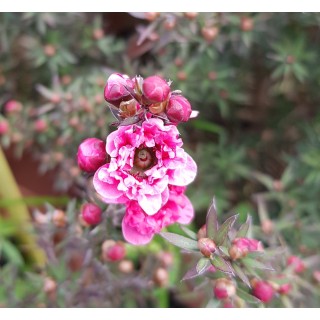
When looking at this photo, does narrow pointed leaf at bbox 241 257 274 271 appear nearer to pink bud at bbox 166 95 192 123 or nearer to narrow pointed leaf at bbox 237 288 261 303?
narrow pointed leaf at bbox 237 288 261 303

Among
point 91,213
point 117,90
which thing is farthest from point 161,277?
point 117,90

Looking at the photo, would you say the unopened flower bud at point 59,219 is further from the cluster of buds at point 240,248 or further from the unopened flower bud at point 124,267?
the cluster of buds at point 240,248

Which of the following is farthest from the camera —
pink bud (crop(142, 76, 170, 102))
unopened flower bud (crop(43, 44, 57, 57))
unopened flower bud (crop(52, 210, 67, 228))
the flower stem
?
the flower stem

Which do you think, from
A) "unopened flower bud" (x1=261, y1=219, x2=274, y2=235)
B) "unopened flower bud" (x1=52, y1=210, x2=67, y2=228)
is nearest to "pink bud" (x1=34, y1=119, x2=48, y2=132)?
"unopened flower bud" (x1=52, y1=210, x2=67, y2=228)

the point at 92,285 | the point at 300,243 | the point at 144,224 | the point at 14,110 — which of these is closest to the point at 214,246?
the point at 144,224

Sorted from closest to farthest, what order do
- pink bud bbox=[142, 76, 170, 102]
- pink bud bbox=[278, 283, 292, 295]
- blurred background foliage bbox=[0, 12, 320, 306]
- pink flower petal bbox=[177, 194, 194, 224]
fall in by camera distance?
pink bud bbox=[142, 76, 170, 102]
pink flower petal bbox=[177, 194, 194, 224]
pink bud bbox=[278, 283, 292, 295]
blurred background foliage bbox=[0, 12, 320, 306]

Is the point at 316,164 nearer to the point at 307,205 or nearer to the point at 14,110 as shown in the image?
the point at 307,205

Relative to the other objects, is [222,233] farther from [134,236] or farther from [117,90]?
[117,90]
